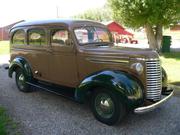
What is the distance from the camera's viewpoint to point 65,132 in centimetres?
525

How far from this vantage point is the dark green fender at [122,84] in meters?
5.15

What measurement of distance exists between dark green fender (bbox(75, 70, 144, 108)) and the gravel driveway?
2.10ft

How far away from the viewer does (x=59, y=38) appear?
21.9ft

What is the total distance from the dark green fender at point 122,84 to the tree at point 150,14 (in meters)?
9.92

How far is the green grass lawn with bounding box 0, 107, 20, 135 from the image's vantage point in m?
5.15

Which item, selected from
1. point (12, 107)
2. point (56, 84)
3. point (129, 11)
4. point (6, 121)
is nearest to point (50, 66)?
point (56, 84)

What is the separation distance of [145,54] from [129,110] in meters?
1.14

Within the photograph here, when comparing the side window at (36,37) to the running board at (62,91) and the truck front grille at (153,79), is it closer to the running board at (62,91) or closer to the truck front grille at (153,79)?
the running board at (62,91)

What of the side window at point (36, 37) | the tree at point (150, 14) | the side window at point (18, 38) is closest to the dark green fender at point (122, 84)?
the side window at point (36, 37)

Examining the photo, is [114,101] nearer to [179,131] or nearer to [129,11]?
[179,131]

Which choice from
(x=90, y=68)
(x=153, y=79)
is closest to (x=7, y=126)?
(x=90, y=68)

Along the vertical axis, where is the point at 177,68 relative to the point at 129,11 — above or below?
below

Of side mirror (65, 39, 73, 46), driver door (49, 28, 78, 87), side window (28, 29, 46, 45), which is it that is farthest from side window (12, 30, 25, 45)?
side mirror (65, 39, 73, 46)

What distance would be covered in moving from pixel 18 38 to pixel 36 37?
3.55 feet
